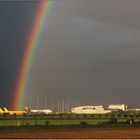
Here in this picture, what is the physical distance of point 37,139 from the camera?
31.1 meters
